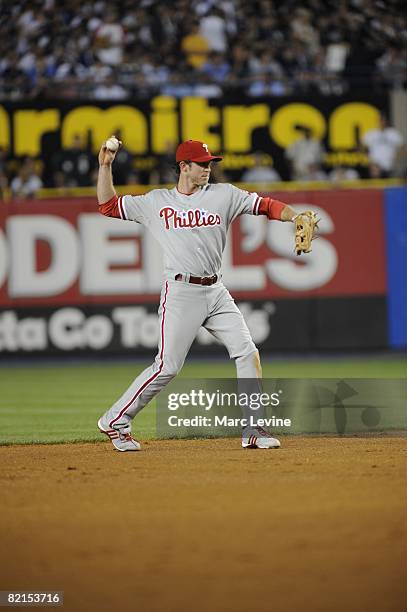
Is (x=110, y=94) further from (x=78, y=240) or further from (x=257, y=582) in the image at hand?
(x=257, y=582)

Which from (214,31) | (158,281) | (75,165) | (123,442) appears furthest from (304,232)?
(214,31)

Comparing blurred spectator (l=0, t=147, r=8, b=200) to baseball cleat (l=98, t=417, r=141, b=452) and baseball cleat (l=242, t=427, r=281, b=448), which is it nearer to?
baseball cleat (l=98, t=417, r=141, b=452)

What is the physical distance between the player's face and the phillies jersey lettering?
251 millimetres

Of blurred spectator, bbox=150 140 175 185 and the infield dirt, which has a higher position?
blurred spectator, bbox=150 140 175 185

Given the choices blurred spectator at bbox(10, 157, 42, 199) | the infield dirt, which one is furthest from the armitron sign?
the infield dirt

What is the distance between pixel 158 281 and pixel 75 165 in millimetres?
2395

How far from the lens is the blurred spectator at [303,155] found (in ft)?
61.2

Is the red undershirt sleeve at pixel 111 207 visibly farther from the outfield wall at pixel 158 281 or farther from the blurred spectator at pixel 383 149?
the blurred spectator at pixel 383 149

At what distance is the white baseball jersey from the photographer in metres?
8.44

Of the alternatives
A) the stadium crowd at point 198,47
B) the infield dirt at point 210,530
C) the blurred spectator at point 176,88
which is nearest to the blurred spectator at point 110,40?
the stadium crowd at point 198,47

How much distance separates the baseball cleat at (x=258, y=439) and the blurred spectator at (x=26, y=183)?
1042 centimetres

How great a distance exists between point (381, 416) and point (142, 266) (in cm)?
823

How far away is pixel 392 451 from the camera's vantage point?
8.56 meters

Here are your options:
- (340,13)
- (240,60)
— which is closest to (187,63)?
(240,60)
